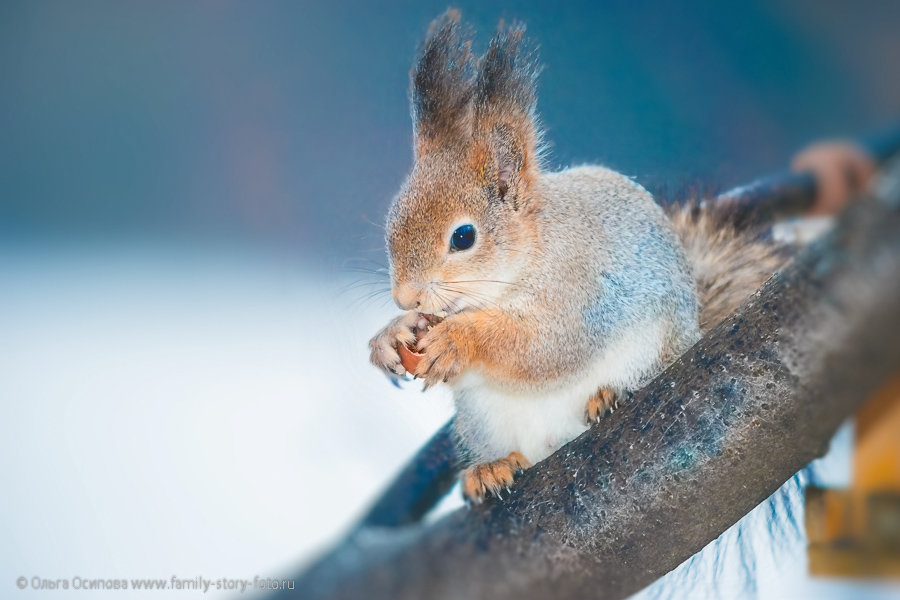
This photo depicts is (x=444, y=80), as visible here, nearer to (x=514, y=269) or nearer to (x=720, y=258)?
(x=514, y=269)

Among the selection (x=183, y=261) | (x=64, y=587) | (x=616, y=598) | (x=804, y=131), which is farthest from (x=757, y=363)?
(x=64, y=587)

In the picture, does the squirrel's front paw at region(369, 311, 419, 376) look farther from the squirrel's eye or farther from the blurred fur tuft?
the blurred fur tuft

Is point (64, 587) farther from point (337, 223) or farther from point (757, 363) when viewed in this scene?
point (757, 363)

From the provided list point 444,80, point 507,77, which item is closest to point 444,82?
point 444,80

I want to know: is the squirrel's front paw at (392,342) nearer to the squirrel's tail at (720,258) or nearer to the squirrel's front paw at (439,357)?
the squirrel's front paw at (439,357)

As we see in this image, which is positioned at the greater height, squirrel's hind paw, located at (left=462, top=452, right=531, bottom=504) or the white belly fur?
the white belly fur

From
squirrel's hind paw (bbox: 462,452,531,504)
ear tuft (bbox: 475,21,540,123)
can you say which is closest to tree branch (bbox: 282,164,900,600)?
squirrel's hind paw (bbox: 462,452,531,504)

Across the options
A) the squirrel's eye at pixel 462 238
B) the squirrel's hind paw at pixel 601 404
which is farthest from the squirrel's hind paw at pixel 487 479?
the squirrel's eye at pixel 462 238
